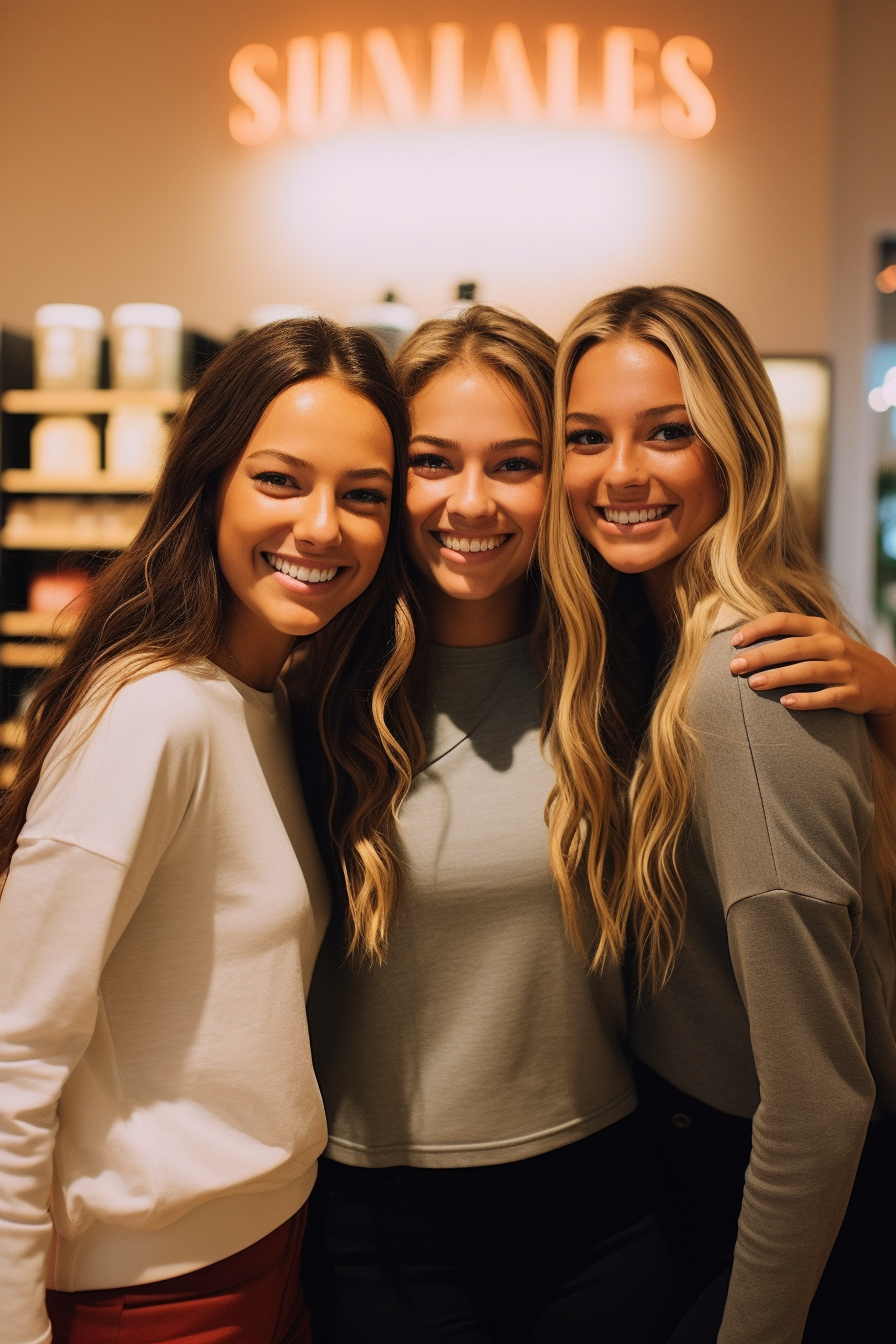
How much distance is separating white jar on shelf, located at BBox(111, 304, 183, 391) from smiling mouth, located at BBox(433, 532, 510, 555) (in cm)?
223

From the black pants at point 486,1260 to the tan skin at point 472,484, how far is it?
814 mm

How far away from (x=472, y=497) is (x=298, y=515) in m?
0.27

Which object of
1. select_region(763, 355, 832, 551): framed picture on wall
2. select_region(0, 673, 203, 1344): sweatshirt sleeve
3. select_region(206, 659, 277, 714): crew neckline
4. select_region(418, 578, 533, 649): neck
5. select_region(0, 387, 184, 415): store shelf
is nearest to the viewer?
select_region(0, 673, 203, 1344): sweatshirt sleeve

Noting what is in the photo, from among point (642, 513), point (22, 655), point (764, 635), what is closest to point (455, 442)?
point (642, 513)

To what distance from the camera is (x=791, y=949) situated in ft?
3.93

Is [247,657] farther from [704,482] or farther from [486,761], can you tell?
[704,482]

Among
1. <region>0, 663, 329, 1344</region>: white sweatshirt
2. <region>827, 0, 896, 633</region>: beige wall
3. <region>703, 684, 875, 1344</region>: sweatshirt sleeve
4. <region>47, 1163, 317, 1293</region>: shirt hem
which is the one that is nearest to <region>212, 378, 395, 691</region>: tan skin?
<region>0, 663, 329, 1344</region>: white sweatshirt

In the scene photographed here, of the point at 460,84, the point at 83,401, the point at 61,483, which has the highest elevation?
the point at 460,84

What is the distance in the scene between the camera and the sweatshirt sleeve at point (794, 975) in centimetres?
120

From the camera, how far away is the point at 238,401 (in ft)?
4.50

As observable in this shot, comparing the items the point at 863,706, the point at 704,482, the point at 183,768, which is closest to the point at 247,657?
the point at 183,768

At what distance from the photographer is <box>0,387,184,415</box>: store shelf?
339 centimetres

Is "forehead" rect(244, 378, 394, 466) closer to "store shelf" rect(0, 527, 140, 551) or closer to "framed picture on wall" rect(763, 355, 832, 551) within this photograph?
"store shelf" rect(0, 527, 140, 551)

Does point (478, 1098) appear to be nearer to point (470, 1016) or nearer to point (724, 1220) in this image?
point (470, 1016)
